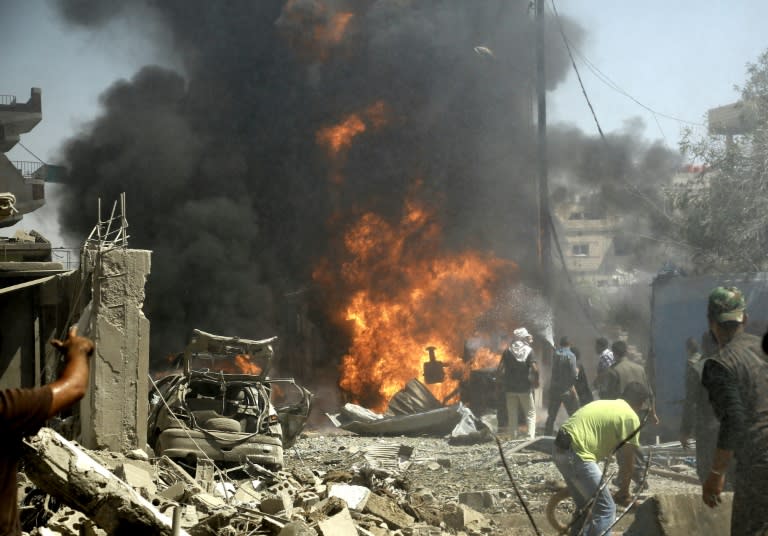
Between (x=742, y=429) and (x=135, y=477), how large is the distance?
15.6 ft

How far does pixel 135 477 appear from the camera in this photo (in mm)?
6645

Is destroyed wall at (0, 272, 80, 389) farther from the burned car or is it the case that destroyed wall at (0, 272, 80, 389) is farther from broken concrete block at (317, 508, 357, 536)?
broken concrete block at (317, 508, 357, 536)

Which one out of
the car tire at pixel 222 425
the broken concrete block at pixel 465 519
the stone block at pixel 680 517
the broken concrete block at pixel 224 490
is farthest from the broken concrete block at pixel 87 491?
the car tire at pixel 222 425

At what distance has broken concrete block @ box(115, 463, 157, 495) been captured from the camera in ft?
21.0

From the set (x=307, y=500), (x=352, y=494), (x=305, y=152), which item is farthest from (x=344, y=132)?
(x=307, y=500)

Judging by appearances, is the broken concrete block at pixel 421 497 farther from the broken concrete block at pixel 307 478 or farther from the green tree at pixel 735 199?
the green tree at pixel 735 199

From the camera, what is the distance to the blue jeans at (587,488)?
17.3 feet

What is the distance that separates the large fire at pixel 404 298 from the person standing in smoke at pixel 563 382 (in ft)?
27.8

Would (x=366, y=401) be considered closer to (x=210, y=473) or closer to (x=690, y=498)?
(x=210, y=473)

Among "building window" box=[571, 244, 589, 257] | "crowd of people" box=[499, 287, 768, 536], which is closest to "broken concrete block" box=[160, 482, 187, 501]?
"crowd of people" box=[499, 287, 768, 536]

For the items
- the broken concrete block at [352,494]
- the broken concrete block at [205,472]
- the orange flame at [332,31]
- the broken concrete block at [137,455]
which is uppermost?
the orange flame at [332,31]

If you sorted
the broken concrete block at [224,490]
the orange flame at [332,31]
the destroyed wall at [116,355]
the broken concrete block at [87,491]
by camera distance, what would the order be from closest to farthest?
1. the broken concrete block at [87,491]
2. the broken concrete block at [224,490]
3. the destroyed wall at [116,355]
4. the orange flame at [332,31]

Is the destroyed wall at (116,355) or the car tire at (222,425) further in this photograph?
the car tire at (222,425)

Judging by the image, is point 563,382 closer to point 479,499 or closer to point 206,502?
point 479,499
